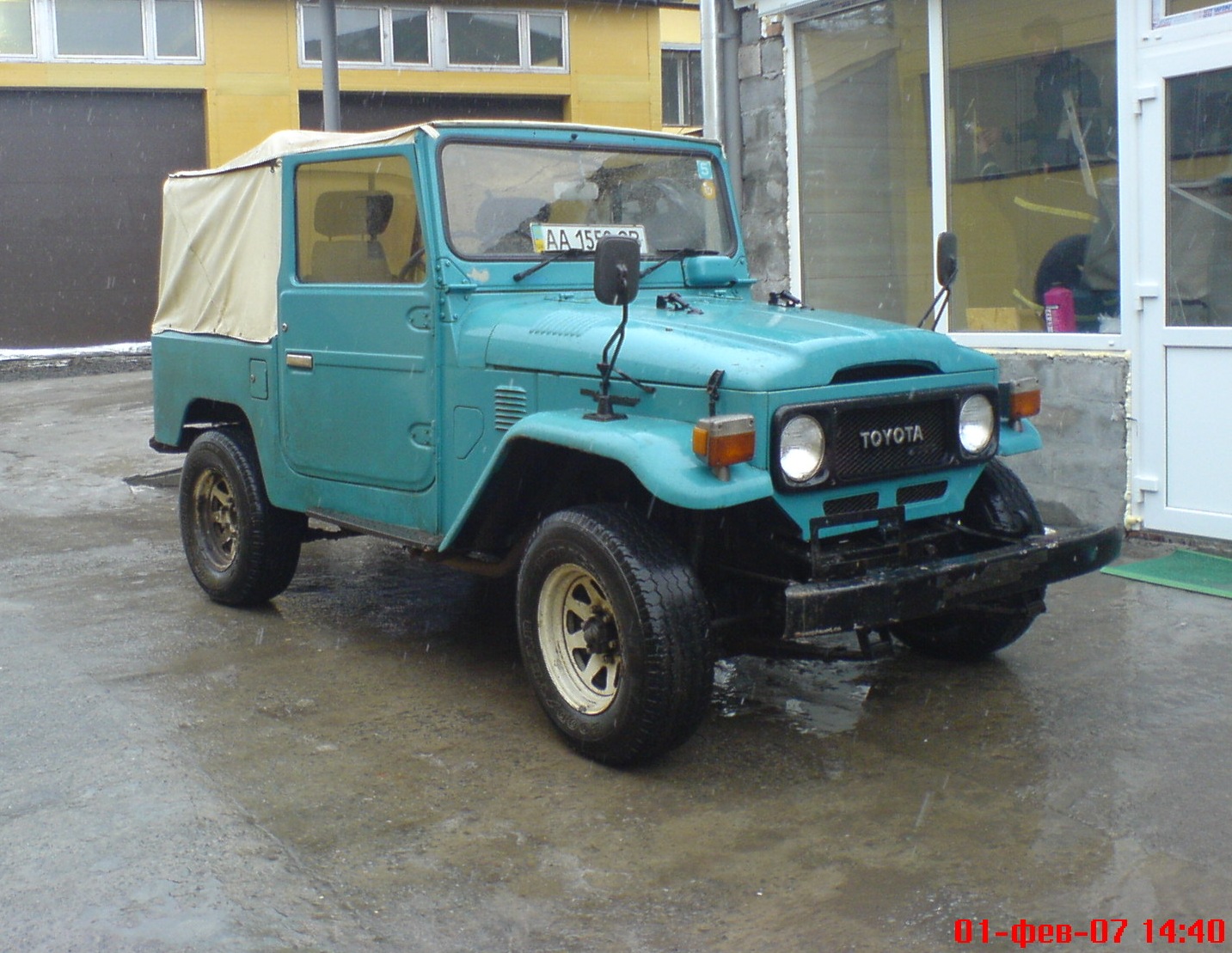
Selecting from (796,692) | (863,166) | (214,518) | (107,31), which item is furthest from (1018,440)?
(107,31)

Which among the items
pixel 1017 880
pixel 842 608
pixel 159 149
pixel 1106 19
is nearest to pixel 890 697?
pixel 842 608

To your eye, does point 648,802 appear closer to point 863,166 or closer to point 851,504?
point 851,504

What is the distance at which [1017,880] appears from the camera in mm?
3309

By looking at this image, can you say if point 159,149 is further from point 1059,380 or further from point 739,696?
point 739,696

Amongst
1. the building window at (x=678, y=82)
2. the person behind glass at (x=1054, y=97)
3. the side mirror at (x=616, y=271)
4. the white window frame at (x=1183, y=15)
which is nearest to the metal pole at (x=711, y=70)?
the person behind glass at (x=1054, y=97)

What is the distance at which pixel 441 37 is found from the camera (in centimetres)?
1938

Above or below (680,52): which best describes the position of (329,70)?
below

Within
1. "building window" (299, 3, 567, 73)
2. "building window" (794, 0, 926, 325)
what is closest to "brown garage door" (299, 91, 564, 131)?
"building window" (299, 3, 567, 73)

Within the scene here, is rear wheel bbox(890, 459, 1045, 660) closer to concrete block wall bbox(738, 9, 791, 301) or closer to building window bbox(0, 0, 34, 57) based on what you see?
concrete block wall bbox(738, 9, 791, 301)

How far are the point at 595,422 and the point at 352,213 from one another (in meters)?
1.74

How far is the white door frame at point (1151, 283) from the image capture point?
6.51 m

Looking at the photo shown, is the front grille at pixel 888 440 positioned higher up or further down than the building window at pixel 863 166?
further down

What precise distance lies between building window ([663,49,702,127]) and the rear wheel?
59.5 feet

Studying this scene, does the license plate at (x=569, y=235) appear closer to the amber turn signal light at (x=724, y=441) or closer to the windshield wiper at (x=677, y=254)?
the windshield wiper at (x=677, y=254)
